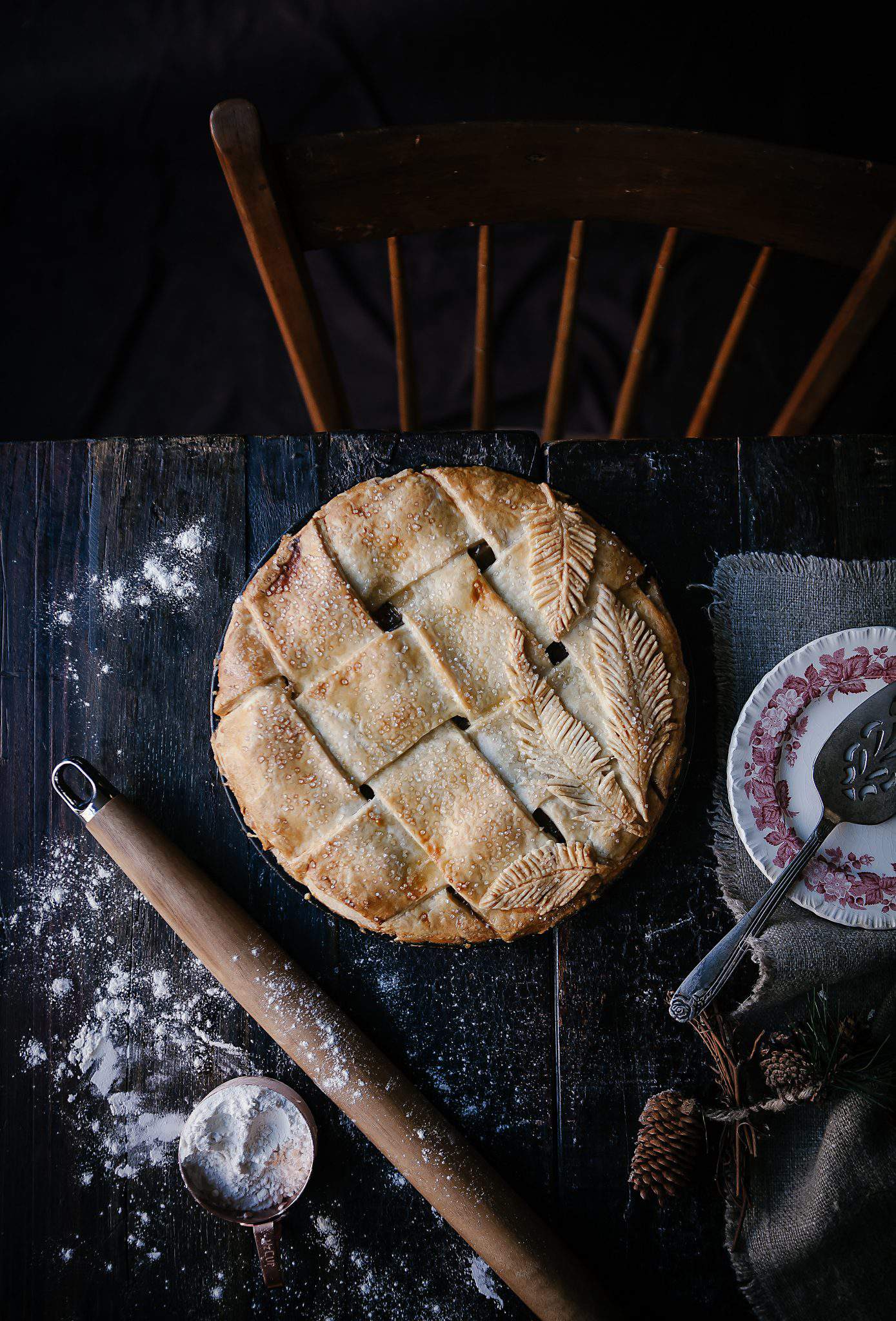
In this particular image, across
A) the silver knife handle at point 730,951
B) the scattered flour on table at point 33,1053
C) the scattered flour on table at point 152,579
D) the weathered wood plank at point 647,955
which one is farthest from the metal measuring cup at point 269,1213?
the scattered flour on table at point 152,579

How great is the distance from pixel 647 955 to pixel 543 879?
0.86ft

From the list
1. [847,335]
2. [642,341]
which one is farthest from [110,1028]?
[847,335]

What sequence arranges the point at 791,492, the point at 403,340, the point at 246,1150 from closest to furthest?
the point at 246,1150
the point at 791,492
the point at 403,340

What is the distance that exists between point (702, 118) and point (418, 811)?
160 centimetres

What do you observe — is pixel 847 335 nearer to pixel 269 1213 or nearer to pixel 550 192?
pixel 550 192

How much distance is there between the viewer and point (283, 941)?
4.00ft

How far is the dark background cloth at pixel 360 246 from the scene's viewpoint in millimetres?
1821

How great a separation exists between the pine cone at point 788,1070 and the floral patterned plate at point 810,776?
18 cm

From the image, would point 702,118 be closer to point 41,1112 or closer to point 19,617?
A: point 19,617

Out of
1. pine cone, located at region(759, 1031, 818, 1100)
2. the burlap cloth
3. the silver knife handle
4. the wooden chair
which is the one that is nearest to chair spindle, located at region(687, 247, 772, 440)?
the wooden chair

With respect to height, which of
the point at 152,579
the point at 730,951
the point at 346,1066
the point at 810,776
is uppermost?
the point at 152,579

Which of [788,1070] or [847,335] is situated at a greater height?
[847,335]

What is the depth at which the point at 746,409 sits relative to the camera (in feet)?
6.18

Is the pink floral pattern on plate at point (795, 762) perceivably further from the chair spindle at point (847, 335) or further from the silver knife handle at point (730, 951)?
the chair spindle at point (847, 335)
